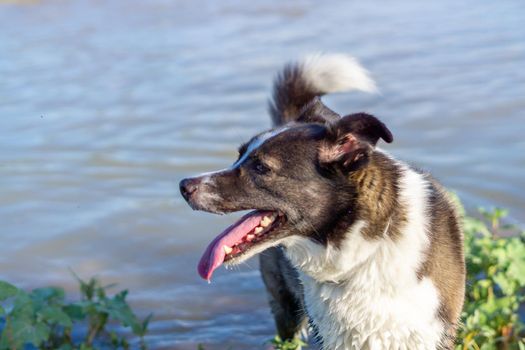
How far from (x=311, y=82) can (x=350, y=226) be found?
1549 mm

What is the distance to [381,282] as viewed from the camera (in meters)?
3.47

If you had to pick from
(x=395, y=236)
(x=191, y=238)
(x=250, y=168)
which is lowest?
(x=191, y=238)

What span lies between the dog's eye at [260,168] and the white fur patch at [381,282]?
0.28 metres

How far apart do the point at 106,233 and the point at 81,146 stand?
5.01 ft

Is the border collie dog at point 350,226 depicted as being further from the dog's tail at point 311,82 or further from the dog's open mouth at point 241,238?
the dog's tail at point 311,82

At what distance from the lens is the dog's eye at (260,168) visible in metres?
3.47

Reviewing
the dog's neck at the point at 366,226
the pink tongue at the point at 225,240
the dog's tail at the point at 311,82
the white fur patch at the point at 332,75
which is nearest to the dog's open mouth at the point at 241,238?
the pink tongue at the point at 225,240

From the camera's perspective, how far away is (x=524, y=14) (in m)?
10.4

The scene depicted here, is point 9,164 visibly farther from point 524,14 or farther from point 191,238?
point 524,14

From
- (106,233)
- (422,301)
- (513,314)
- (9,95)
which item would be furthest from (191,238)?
(9,95)

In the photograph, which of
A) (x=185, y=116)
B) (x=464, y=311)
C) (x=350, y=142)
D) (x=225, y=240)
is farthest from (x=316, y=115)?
(x=185, y=116)

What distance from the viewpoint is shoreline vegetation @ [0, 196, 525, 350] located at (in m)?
3.96

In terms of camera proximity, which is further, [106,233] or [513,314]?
[106,233]

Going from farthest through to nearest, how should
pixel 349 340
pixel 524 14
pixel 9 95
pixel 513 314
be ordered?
pixel 524 14 < pixel 9 95 < pixel 513 314 < pixel 349 340
